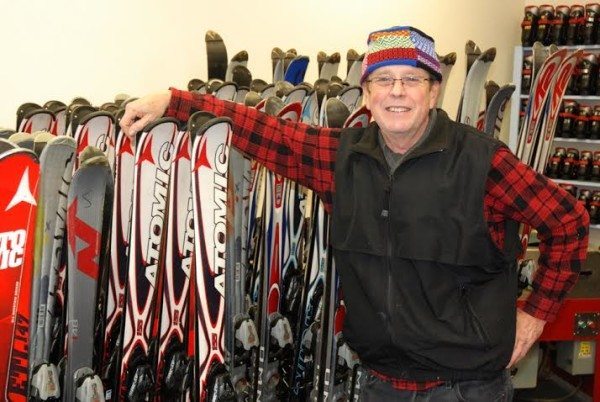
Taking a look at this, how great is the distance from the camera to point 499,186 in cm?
146

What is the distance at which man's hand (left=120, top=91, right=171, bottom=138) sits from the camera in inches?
60.4

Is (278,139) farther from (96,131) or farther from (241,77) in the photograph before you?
(241,77)

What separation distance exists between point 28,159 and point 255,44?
299cm

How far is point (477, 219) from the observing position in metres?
1.46

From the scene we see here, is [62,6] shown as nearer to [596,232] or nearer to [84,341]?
[84,341]

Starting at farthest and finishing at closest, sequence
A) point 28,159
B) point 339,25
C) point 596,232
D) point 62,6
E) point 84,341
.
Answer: point 596,232, point 339,25, point 62,6, point 84,341, point 28,159

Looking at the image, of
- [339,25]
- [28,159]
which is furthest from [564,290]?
[339,25]

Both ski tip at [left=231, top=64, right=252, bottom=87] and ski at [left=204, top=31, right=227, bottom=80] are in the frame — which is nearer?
ski tip at [left=231, top=64, right=252, bottom=87]

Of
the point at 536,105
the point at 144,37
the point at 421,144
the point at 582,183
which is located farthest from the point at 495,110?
the point at 582,183

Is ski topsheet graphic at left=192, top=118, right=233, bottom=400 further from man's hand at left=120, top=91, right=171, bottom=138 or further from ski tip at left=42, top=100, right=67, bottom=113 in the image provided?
ski tip at left=42, top=100, right=67, bottom=113

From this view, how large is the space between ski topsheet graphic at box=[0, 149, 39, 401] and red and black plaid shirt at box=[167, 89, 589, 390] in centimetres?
43

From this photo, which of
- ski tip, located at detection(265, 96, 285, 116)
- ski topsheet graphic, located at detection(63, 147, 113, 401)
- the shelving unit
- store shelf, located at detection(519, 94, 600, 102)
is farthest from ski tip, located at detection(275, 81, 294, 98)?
store shelf, located at detection(519, 94, 600, 102)

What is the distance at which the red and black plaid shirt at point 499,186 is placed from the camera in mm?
1466

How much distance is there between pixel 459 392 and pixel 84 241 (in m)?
0.82
